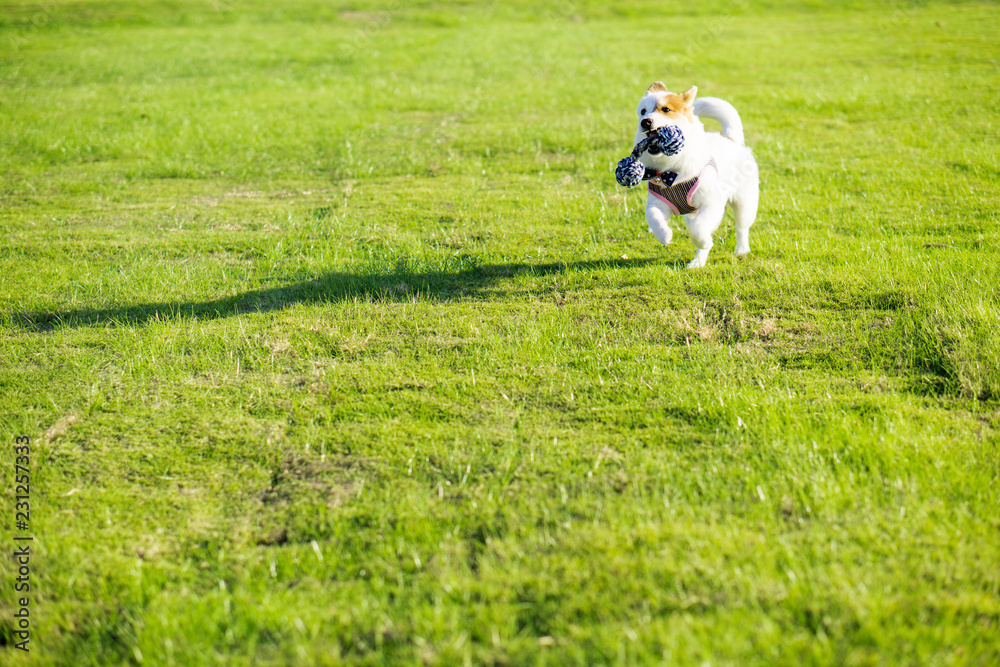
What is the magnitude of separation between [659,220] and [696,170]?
449mm

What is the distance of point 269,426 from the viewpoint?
4.33m

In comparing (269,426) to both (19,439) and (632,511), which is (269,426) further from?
(632,511)

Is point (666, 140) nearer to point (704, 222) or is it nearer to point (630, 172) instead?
point (630, 172)

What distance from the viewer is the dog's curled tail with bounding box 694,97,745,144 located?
5.95m

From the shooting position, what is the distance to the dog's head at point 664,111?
17.1 feet

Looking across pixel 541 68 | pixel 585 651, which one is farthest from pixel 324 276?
pixel 541 68

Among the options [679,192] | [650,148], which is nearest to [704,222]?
[679,192]

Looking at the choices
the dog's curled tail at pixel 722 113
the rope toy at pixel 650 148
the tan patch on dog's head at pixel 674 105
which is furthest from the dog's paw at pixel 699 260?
the tan patch on dog's head at pixel 674 105

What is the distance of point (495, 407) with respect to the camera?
444 centimetres

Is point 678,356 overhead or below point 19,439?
overhead

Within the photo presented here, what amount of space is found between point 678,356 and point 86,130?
36.8ft

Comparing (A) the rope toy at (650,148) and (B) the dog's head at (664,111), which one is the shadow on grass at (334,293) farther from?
(B) the dog's head at (664,111)

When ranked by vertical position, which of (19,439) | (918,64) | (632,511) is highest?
(918,64)

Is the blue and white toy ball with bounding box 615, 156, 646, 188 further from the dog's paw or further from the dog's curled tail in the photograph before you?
the dog's paw
